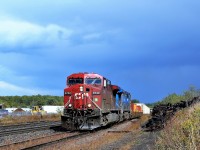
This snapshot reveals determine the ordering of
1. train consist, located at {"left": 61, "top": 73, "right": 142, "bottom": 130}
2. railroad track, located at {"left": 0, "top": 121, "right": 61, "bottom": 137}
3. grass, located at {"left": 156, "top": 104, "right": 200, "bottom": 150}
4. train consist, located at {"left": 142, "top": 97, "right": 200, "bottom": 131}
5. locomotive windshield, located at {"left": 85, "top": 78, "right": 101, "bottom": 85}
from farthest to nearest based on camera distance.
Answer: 1. locomotive windshield, located at {"left": 85, "top": 78, "right": 101, "bottom": 85}
2. train consist, located at {"left": 61, "top": 73, "right": 142, "bottom": 130}
3. railroad track, located at {"left": 0, "top": 121, "right": 61, "bottom": 137}
4. train consist, located at {"left": 142, "top": 97, "right": 200, "bottom": 131}
5. grass, located at {"left": 156, "top": 104, "right": 200, "bottom": 150}

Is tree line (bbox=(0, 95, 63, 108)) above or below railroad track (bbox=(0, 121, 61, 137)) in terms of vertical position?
above

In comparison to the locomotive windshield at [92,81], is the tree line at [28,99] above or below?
above

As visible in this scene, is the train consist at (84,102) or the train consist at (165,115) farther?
the train consist at (84,102)

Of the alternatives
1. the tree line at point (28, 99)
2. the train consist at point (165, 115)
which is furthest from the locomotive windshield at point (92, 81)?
the tree line at point (28, 99)

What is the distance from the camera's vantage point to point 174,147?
938 centimetres

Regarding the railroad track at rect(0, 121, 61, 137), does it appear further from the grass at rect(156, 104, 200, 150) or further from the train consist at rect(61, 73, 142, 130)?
the grass at rect(156, 104, 200, 150)

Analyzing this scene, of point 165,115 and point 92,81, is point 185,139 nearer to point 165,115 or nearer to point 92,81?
point 165,115

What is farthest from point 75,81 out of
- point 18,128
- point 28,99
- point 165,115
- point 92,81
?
point 28,99

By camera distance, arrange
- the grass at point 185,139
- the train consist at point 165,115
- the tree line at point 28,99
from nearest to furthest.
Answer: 1. the grass at point 185,139
2. the train consist at point 165,115
3. the tree line at point 28,99

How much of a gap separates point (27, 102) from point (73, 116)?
490 feet

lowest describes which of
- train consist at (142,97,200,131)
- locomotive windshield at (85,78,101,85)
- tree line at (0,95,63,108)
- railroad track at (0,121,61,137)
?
railroad track at (0,121,61,137)

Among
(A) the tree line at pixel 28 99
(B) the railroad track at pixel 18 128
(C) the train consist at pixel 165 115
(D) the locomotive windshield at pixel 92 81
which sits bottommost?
(B) the railroad track at pixel 18 128

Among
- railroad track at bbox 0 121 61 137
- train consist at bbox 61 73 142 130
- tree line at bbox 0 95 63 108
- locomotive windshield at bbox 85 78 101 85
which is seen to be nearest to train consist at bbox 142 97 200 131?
train consist at bbox 61 73 142 130

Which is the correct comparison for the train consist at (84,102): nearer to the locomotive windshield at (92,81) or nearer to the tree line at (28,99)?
the locomotive windshield at (92,81)
